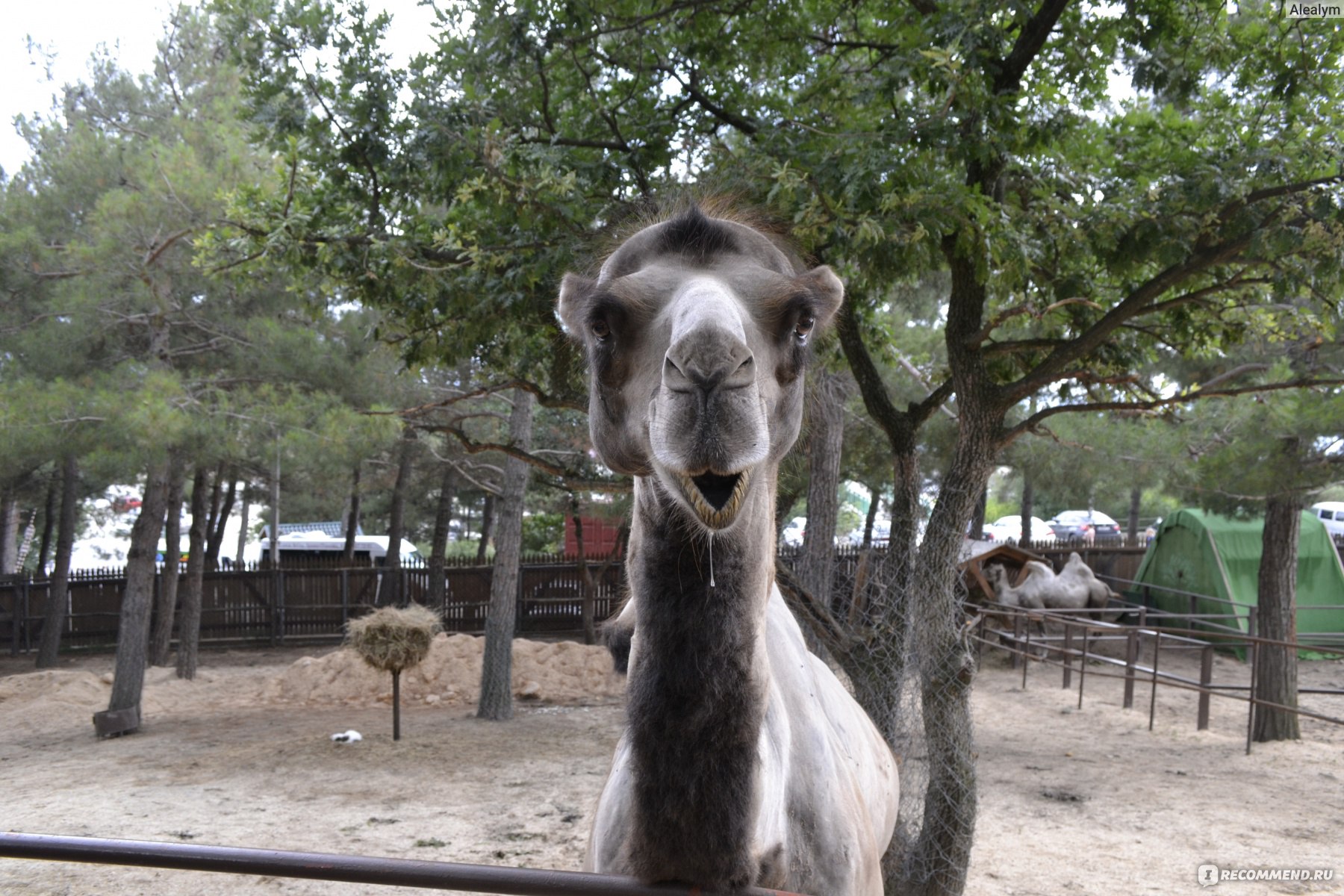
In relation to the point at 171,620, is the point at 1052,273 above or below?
above

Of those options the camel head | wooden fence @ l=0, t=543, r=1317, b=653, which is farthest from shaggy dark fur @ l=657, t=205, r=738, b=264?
wooden fence @ l=0, t=543, r=1317, b=653

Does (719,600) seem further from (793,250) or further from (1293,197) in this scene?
(1293,197)

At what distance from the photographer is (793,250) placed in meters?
2.88

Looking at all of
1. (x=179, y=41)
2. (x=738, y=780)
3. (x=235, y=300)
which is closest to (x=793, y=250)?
(x=738, y=780)

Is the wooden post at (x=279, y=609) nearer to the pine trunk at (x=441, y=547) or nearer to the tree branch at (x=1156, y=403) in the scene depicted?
the pine trunk at (x=441, y=547)

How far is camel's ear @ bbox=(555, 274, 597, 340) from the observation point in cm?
248

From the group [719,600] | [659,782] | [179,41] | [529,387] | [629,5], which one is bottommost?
[659,782]

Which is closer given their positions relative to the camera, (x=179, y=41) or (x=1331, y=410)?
(x=1331, y=410)

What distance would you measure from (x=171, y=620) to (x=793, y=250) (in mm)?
16721

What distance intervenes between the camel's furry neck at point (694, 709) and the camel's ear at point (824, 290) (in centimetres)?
48

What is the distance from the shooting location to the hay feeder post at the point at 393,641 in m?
11.3

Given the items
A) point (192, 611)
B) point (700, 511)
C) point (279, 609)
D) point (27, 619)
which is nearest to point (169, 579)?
point (192, 611)

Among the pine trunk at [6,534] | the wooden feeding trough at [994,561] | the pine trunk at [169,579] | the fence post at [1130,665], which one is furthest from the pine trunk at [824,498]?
the pine trunk at [6,534]

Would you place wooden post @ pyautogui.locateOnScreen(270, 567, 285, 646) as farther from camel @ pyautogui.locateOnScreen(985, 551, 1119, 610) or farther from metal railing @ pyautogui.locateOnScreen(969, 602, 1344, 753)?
camel @ pyautogui.locateOnScreen(985, 551, 1119, 610)
